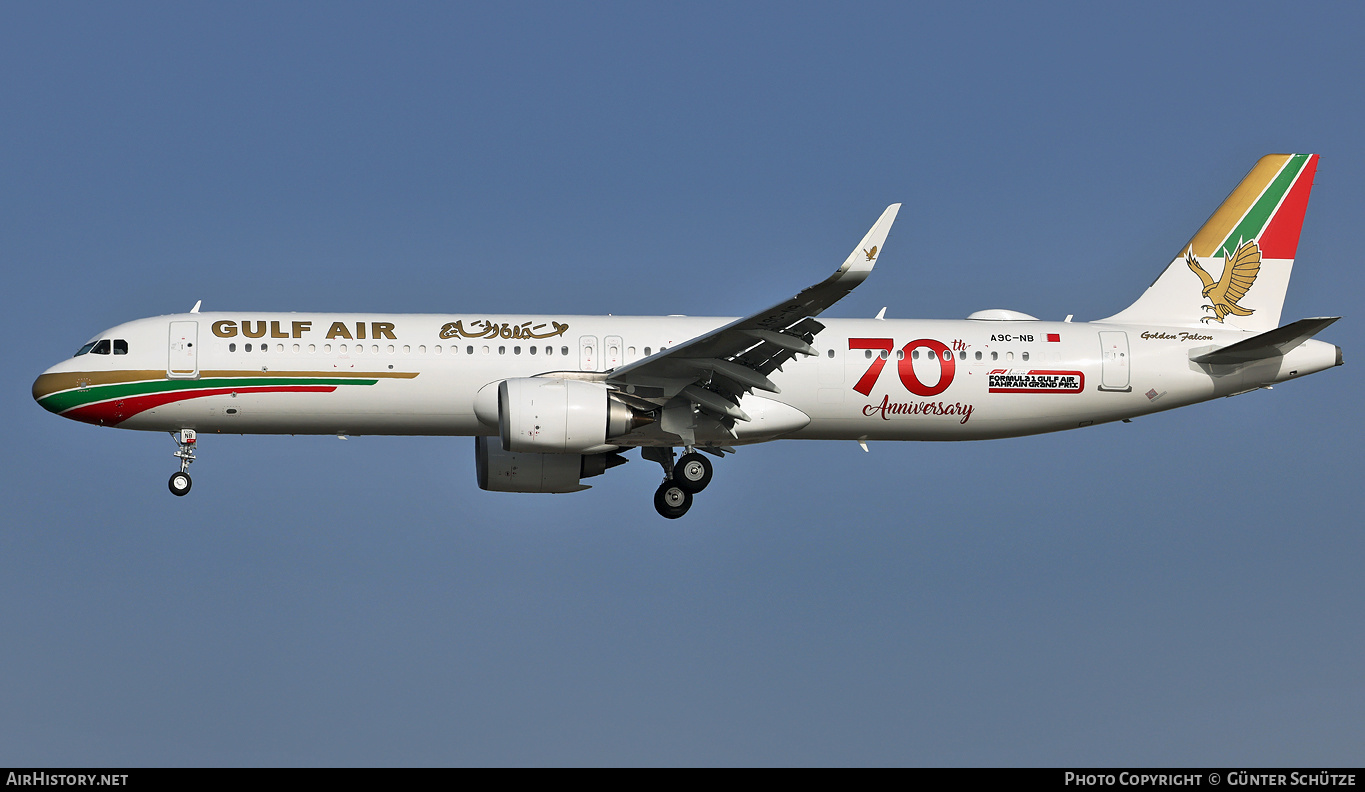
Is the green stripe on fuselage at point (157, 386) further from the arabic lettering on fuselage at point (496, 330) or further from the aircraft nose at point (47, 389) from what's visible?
the arabic lettering on fuselage at point (496, 330)

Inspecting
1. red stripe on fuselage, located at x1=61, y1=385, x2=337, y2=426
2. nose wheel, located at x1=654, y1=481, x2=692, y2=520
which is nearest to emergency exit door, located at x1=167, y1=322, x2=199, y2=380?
red stripe on fuselage, located at x1=61, y1=385, x2=337, y2=426

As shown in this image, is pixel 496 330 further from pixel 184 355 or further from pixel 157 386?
pixel 157 386

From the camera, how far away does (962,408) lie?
34562 mm

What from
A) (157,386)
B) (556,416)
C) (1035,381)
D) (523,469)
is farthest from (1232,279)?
(157,386)

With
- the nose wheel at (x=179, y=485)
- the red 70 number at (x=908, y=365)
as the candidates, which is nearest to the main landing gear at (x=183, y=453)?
the nose wheel at (x=179, y=485)

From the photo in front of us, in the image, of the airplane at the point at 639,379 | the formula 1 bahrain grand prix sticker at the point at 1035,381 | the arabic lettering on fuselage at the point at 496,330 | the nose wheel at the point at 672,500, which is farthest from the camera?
the formula 1 bahrain grand prix sticker at the point at 1035,381

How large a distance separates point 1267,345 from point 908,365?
7981mm

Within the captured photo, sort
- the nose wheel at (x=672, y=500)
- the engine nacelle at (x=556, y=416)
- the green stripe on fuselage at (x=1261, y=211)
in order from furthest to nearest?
the green stripe on fuselage at (x=1261, y=211) < the nose wheel at (x=672, y=500) < the engine nacelle at (x=556, y=416)

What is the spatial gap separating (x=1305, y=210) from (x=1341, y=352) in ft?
14.6

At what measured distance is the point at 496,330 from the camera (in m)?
33.5

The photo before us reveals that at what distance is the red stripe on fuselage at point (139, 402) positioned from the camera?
32562mm

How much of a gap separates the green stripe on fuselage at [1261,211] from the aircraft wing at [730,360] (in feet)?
41.0

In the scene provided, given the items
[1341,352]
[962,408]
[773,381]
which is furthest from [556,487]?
[1341,352]

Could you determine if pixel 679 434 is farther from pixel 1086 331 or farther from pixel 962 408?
pixel 1086 331
